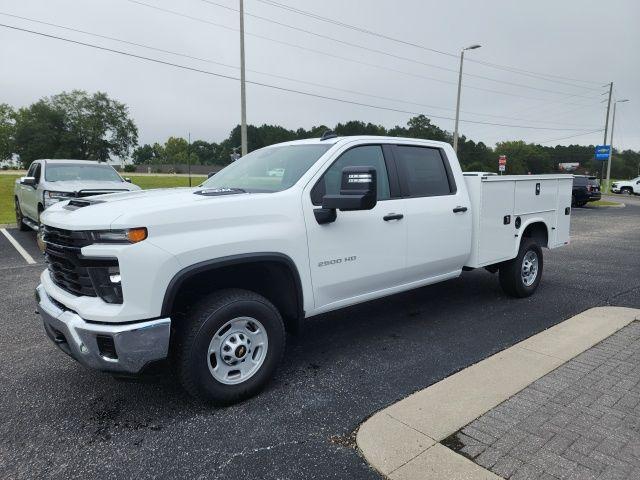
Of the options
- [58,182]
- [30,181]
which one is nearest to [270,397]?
[58,182]

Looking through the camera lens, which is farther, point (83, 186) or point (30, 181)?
point (30, 181)

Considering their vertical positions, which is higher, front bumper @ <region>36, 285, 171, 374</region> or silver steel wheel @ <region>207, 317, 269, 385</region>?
front bumper @ <region>36, 285, 171, 374</region>

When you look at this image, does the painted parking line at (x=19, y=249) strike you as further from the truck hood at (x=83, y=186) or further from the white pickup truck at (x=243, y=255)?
the white pickup truck at (x=243, y=255)

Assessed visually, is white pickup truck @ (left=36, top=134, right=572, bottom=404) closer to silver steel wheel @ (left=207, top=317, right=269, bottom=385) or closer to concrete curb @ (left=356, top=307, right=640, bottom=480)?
silver steel wheel @ (left=207, top=317, right=269, bottom=385)

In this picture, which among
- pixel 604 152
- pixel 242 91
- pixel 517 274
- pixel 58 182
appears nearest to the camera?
pixel 517 274

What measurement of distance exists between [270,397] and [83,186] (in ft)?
25.8

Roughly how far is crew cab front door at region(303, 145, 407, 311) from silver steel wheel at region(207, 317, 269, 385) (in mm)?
582

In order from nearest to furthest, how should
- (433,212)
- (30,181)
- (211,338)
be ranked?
(211,338)
(433,212)
(30,181)

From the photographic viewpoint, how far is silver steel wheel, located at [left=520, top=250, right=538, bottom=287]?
6.00 meters

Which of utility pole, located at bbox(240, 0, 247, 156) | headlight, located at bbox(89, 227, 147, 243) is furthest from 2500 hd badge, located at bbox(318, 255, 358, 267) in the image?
utility pole, located at bbox(240, 0, 247, 156)

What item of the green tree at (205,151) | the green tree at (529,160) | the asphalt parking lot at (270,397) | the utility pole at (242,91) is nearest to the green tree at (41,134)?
the green tree at (205,151)

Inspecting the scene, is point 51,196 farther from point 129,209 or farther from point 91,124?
point 91,124

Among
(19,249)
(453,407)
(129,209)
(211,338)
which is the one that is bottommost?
(19,249)

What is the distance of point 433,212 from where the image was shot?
466 centimetres
